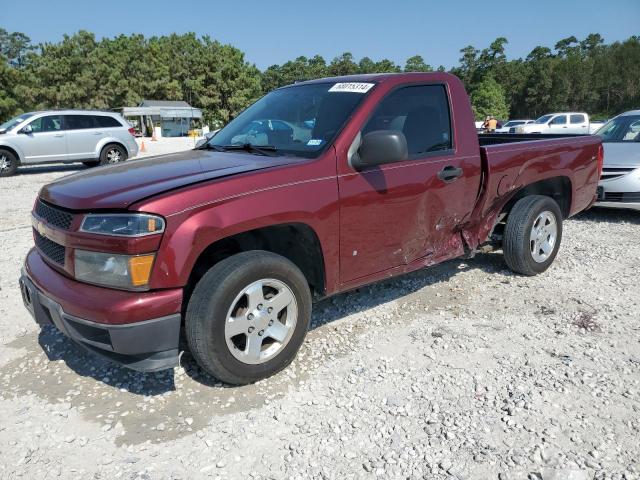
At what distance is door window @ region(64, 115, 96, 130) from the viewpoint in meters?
14.2

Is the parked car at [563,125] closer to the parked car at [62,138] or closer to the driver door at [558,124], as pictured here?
→ the driver door at [558,124]

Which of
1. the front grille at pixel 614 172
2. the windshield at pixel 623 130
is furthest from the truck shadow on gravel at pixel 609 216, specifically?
the windshield at pixel 623 130

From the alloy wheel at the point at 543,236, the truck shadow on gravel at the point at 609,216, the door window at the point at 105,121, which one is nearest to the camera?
the alloy wheel at the point at 543,236

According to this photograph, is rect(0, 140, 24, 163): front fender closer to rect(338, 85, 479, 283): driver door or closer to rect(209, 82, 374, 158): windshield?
rect(209, 82, 374, 158): windshield

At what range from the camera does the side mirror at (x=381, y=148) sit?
3092 millimetres

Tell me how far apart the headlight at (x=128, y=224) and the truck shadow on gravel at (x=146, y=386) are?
1.08m

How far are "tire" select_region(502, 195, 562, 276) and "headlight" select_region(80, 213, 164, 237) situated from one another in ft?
11.1

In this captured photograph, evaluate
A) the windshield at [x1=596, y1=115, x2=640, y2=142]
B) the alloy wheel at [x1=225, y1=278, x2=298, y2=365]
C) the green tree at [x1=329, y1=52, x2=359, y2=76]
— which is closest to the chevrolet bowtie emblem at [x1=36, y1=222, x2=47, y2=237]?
the alloy wheel at [x1=225, y1=278, x2=298, y2=365]

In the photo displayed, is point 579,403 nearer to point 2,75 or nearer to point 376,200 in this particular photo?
point 376,200

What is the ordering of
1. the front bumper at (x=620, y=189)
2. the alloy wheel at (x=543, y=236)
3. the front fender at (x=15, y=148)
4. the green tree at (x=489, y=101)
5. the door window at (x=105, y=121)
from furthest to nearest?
1. the green tree at (x=489, y=101)
2. the door window at (x=105, y=121)
3. the front fender at (x=15, y=148)
4. the front bumper at (x=620, y=189)
5. the alloy wheel at (x=543, y=236)

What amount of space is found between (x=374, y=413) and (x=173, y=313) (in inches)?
49.3

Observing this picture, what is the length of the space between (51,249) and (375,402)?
2158 mm

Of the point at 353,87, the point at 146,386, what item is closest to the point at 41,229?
the point at 146,386

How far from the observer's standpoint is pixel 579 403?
2822 mm
